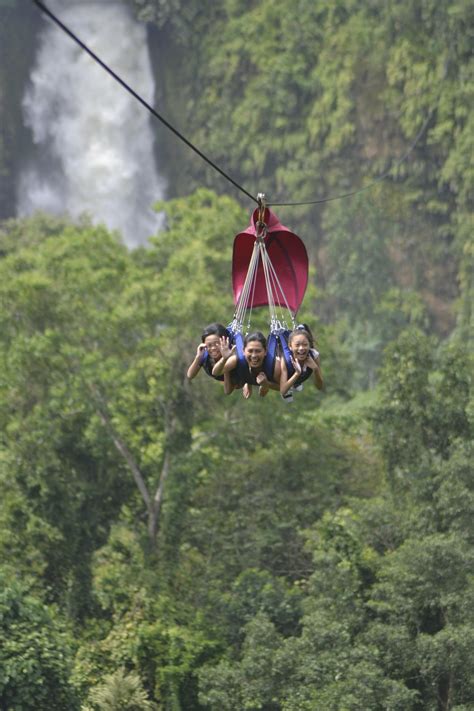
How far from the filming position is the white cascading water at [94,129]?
36.0 meters

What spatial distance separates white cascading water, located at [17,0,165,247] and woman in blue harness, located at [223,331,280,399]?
28.4 m

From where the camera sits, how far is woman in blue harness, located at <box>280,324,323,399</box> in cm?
727

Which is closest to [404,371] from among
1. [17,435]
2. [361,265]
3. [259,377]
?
A: [17,435]

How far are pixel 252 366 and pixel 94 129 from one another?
99.0 ft

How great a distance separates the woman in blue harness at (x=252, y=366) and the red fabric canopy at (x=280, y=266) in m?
0.94

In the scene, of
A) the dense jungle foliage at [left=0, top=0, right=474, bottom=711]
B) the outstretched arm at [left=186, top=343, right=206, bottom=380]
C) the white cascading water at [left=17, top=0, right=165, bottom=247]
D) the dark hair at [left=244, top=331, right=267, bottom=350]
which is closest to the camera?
the dark hair at [left=244, top=331, right=267, bottom=350]

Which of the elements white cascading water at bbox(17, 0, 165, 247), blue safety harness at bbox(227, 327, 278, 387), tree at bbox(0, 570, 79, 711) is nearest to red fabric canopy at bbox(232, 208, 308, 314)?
blue safety harness at bbox(227, 327, 278, 387)

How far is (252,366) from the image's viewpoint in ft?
24.0

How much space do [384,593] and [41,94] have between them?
26089 mm

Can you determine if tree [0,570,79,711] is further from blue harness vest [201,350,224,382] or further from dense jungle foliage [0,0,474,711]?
blue harness vest [201,350,224,382]

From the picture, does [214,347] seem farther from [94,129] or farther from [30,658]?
[94,129]

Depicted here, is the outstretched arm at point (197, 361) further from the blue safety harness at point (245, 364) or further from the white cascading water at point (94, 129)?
the white cascading water at point (94, 129)

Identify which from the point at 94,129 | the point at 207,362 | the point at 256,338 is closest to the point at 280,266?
the point at 207,362

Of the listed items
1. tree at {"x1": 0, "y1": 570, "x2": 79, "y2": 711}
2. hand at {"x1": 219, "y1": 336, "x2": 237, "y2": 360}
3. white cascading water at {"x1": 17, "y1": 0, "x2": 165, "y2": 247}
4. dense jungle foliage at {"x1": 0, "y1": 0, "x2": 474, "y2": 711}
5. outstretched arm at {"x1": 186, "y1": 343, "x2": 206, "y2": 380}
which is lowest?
hand at {"x1": 219, "y1": 336, "x2": 237, "y2": 360}
